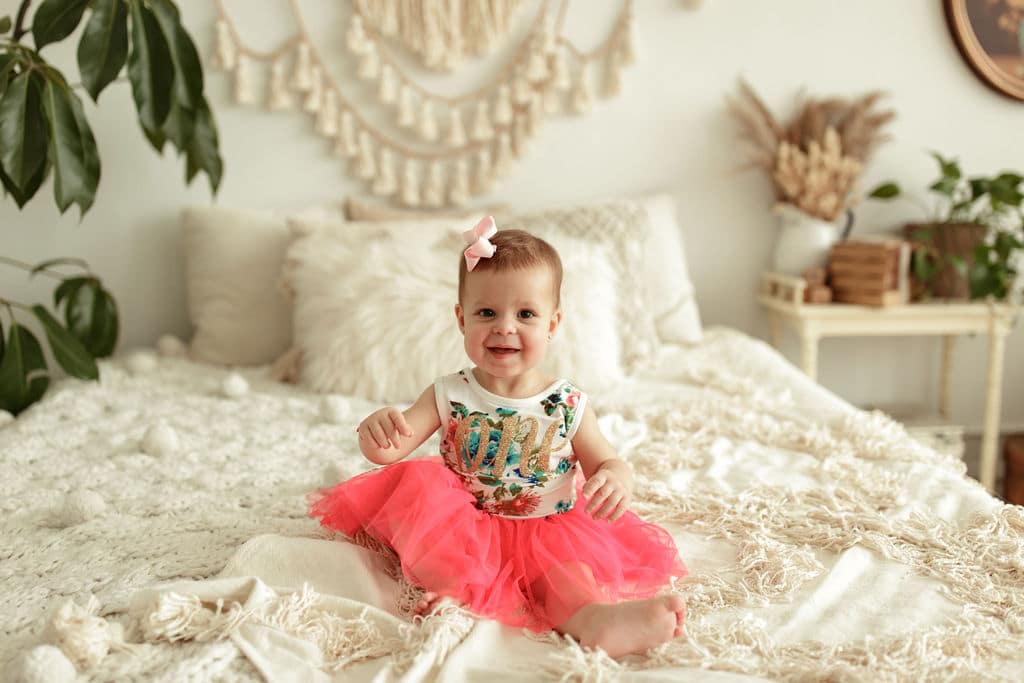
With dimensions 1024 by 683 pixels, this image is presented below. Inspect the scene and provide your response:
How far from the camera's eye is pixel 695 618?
A: 2.93ft

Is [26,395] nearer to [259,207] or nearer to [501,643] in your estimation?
[259,207]

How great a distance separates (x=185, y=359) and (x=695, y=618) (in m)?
1.66

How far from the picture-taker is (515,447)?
1.05m

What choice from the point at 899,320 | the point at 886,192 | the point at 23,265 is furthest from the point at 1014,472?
the point at 23,265

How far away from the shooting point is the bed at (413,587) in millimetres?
779

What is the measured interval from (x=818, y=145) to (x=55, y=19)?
Answer: 191 cm

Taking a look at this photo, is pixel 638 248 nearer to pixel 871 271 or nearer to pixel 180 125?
pixel 871 271

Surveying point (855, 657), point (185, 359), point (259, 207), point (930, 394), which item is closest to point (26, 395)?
point (185, 359)

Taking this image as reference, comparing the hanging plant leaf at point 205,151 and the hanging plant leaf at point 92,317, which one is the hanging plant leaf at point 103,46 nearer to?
the hanging plant leaf at point 205,151

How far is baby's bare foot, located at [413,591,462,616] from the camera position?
88 cm

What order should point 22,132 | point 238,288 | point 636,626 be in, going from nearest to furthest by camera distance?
1. point 636,626
2. point 22,132
3. point 238,288

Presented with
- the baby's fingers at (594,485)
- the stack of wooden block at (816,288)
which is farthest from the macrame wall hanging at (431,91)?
the baby's fingers at (594,485)

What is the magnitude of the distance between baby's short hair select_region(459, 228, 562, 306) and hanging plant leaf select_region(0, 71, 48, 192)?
105 cm

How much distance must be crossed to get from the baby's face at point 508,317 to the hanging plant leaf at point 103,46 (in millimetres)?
1061
